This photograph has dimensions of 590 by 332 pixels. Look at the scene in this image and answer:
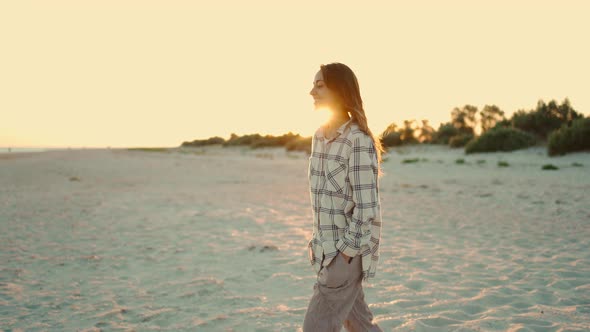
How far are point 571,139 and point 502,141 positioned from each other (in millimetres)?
4745

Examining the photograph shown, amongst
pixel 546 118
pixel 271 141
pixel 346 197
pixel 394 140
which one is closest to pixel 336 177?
pixel 346 197

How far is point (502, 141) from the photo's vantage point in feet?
79.1

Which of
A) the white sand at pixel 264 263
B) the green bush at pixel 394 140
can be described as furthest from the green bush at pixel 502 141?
the green bush at pixel 394 140

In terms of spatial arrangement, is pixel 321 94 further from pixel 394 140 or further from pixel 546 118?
pixel 394 140

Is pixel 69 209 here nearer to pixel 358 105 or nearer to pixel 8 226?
pixel 8 226

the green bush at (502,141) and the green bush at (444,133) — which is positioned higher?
the green bush at (444,133)

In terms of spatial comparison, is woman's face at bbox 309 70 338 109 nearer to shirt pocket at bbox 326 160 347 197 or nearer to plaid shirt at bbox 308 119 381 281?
plaid shirt at bbox 308 119 381 281

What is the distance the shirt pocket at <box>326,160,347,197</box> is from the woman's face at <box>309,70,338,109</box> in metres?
0.32

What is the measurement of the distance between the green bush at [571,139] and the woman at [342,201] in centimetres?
2089

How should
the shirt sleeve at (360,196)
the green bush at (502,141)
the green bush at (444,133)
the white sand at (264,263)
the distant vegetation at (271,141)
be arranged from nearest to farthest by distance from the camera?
the shirt sleeve at (360,196) < the white sand at (264,263) < the green bush at (502,141) < the green bush at (444,133) < the distant vegetation at (271,141)

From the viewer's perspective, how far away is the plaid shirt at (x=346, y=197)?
2125 mm

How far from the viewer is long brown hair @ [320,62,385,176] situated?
222 cm

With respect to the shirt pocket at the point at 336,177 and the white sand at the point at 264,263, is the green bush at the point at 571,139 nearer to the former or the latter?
the white sand at the point at 264,263

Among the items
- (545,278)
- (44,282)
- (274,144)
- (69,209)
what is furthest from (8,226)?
(274,144)
